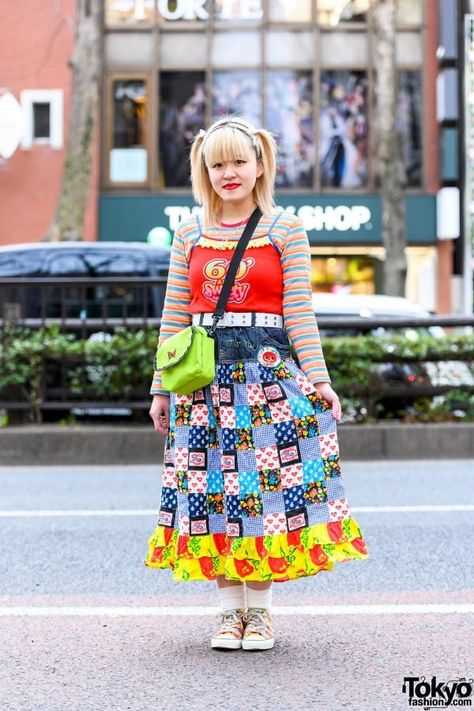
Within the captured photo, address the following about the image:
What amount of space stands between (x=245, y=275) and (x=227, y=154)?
403mm

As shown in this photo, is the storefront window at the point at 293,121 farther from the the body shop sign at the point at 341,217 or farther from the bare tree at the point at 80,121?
the bare tree at the point at 80,121

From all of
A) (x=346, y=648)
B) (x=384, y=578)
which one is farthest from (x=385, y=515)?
(x=346, y=648)

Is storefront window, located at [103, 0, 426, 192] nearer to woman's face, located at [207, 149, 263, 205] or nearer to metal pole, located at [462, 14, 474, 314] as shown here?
metal pole, located at [462, 14, 474, 314]

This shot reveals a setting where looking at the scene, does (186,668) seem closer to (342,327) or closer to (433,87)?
(342,327)

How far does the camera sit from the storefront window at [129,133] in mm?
26219

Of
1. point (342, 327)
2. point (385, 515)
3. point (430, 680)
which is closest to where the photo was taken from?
point (430, 680)

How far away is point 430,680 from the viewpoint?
11.9 ft

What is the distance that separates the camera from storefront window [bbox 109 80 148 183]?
2622cm

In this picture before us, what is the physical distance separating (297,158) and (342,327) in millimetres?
15833

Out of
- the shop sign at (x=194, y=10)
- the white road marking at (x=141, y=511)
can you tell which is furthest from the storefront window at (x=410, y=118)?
the white road marking at (x=141, y=511)

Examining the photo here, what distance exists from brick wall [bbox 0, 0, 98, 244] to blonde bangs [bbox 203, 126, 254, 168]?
2217cm

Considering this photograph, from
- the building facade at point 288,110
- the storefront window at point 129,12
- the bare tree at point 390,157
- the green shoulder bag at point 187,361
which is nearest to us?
the green shoulder bag at point 187,361

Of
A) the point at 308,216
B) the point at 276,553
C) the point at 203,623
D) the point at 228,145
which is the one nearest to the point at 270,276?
the point at 228,145

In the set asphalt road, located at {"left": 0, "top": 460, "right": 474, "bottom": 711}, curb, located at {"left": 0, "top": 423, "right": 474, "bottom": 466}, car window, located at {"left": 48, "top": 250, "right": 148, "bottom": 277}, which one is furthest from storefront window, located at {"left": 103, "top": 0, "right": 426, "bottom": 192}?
asphalt road, located at {"left": 0, "top": 460, "right": 474, "bottom": 711}
